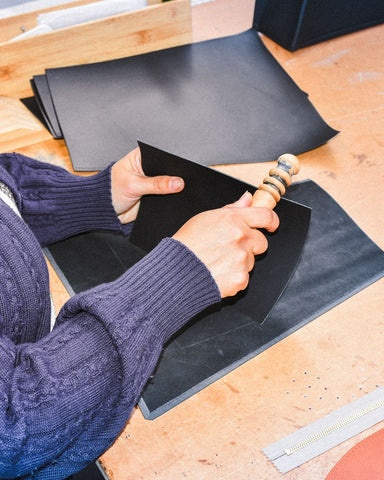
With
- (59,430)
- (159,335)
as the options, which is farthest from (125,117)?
(59,430)

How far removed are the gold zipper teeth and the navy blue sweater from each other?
0.67ft

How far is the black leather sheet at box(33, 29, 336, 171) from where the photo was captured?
956 mm

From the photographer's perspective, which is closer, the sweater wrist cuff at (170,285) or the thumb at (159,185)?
the sweater wrist cuff at (170,285)

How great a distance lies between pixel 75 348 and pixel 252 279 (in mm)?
299

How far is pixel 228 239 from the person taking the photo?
0.63 meters

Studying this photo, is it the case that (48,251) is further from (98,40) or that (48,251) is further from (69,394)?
(98,40)

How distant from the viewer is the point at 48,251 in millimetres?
839

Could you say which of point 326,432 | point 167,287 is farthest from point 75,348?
point 326,432

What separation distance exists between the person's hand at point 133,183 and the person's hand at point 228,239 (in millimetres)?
126

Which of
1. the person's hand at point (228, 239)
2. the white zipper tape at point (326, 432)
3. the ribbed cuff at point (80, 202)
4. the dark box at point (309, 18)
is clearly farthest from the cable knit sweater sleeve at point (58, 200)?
the dark box at point (309, 18)

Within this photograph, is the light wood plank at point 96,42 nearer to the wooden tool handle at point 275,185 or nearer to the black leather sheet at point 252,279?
the black leather sheet at point 252,279

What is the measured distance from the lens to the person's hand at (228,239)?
620 mm

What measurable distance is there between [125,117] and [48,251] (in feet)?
1.10

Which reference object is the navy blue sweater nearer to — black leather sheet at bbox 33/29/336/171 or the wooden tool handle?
the wooden tool handle
